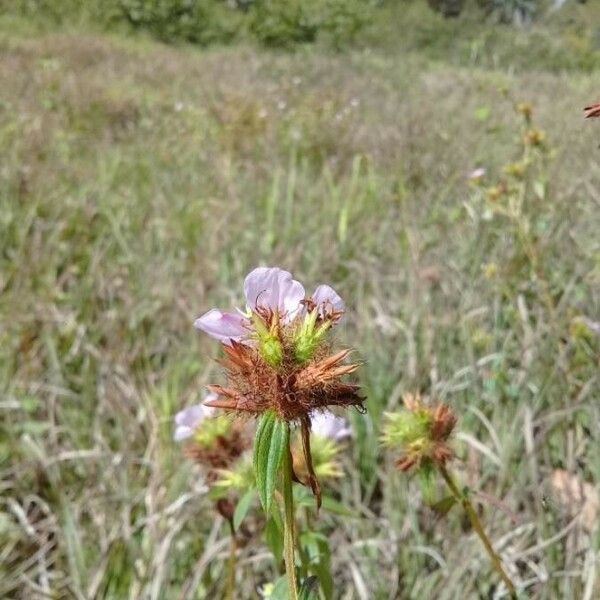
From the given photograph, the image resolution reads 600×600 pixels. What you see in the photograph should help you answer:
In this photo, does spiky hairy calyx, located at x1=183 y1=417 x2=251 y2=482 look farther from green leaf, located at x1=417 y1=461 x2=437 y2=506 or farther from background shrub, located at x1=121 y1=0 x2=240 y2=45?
background shrub, located at x1=121 y1=0 x2=240 y2=45

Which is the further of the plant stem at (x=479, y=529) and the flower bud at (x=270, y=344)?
the plant stem at (x=479, y=529)

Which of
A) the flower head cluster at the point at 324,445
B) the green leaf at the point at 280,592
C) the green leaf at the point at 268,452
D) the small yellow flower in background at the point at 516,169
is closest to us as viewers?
the green leaf at the point at 268,452

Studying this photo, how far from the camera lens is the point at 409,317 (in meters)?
1.86

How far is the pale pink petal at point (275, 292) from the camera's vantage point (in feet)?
1.77

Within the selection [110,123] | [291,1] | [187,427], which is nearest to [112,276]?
[187,427]

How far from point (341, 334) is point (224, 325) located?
122 centimetres

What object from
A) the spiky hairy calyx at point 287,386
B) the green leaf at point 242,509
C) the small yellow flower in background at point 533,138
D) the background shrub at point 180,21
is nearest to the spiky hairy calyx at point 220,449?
the green leaf at point 242,509

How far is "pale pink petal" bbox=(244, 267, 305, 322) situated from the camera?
540 mm

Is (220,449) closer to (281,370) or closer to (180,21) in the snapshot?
(281,370)

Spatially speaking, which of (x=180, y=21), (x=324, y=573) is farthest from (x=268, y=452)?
(x=180, y=21)

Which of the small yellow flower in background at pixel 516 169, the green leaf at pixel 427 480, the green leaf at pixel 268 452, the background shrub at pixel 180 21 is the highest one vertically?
the green leaf at pixel 268 452

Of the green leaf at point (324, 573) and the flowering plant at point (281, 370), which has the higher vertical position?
the flowering plant at point (281, 370)

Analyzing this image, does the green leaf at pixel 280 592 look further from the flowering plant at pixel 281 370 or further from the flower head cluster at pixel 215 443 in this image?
the flower head cluster at pixel 215 443

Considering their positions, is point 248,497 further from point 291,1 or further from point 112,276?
point 291,1
